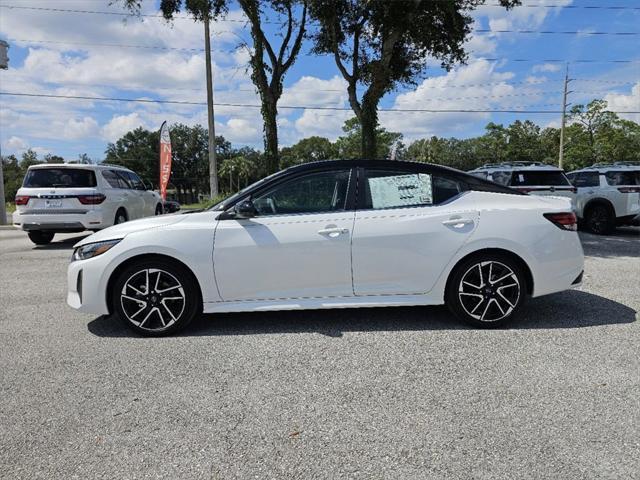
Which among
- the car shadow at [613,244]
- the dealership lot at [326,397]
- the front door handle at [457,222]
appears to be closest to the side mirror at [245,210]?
the dealership lot at [326,397]

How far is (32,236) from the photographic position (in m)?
11.3

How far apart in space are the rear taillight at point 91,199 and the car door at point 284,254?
7.33 meters

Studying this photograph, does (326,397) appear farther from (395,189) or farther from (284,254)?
(395,189)

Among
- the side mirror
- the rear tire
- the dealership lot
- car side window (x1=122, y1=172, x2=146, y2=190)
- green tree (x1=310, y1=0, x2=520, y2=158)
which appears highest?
A: green tree (x1=310, y1=0, x2=520, y2=158)

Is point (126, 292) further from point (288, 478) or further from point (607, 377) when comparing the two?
point (607, 377)

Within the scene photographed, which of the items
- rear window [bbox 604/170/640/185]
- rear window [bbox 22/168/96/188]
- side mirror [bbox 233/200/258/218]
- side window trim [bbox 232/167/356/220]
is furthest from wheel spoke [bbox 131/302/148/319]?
rear window [bbox 604/170/640/185]

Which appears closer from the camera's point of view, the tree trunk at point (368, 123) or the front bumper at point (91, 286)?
the front bumper at point (91, 286)

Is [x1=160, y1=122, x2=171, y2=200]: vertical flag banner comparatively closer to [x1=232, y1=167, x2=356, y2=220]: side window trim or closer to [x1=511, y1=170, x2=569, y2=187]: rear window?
[x1=511, y1=170, x2=569, y2=187]: rear window

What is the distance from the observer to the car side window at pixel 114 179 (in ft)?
36.2

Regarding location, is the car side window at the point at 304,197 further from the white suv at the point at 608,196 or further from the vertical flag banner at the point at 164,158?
the vertical flag banner at the point at 164,158

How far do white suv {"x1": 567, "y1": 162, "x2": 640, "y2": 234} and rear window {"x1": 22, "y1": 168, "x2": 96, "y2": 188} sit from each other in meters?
12.2

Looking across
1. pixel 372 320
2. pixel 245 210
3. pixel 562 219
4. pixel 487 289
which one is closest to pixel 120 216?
pixel 245 210

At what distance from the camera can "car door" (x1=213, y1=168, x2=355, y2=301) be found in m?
4.21

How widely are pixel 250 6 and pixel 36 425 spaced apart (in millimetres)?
15035
